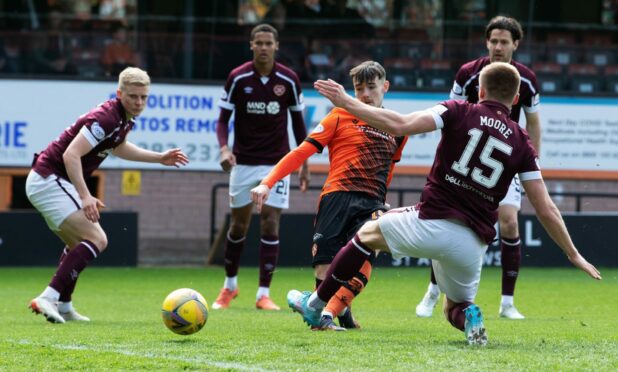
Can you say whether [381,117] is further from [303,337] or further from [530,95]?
[530,95]

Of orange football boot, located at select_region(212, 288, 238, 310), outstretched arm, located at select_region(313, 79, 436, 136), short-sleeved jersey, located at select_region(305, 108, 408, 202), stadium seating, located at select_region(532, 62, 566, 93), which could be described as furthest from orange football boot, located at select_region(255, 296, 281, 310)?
stadium seating, located at select_region(532, 62, 566, 93)

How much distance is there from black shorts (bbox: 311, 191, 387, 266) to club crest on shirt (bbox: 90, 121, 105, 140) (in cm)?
167

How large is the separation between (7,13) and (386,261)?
6.95m

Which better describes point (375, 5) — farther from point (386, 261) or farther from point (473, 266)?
point (473, 266)

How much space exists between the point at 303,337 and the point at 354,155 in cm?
155

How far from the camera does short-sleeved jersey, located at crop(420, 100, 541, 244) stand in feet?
21.5

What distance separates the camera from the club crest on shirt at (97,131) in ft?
28.0

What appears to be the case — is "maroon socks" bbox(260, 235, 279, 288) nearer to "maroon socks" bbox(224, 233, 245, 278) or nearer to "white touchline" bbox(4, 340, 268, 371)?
"maroon socks" bbox(224, 233, 245, 278)

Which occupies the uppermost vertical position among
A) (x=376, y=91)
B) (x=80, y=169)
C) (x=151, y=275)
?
(x=376, y=91)

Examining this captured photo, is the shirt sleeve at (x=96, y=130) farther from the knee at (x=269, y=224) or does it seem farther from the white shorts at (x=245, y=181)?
the knee at (x=269, y=224)

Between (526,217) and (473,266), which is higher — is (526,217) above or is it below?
below

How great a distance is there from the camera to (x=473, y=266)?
6.77 m

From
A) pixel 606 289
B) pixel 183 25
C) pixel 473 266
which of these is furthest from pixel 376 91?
pixel 183 25

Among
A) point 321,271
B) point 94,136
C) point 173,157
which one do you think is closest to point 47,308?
point 94,136
